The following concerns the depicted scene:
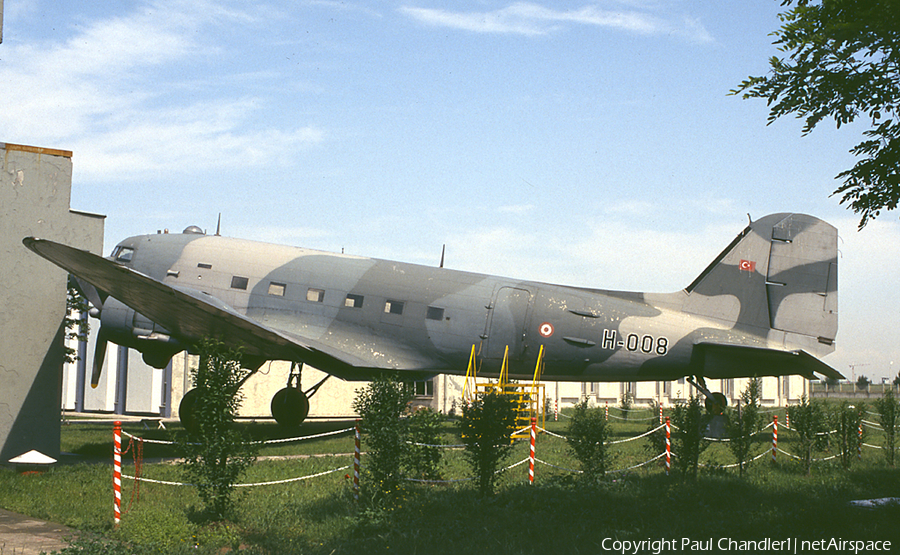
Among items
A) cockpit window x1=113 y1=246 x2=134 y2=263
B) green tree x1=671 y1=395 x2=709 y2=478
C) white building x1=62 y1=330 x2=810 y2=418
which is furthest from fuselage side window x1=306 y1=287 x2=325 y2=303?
green tree x1=671 y1=395 x2=709 y2=478

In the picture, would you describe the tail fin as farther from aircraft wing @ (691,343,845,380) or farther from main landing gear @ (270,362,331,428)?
main landing gear @ (270,362,331,428)

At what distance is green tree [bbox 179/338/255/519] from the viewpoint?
12039 millimetres

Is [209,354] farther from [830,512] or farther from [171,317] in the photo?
[830,512]

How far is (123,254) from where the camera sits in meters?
24.0

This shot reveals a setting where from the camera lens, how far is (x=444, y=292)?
22.3 m

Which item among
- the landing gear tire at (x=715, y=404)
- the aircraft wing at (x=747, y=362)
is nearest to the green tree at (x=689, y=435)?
the landing gear tire at (x=715, y=404)

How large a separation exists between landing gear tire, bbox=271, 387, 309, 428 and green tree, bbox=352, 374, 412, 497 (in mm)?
12414

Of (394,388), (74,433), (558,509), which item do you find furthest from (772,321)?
(74,433)

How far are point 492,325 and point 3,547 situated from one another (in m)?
14.3

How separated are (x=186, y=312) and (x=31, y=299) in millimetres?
3738

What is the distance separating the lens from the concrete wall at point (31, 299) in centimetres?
1738

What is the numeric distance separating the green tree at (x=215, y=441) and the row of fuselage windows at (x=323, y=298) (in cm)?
969

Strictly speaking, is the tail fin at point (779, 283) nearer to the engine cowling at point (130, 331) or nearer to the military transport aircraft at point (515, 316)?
the military transport aircraft at point (515, 316)

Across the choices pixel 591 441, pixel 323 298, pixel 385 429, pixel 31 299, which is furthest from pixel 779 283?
pixel 31 299
